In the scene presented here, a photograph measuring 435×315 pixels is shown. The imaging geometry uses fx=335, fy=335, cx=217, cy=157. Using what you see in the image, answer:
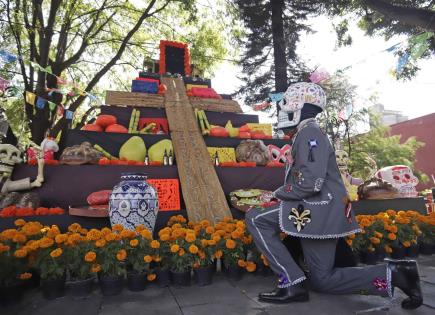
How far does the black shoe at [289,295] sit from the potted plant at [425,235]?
290 cm

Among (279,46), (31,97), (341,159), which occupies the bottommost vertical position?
(341,159)

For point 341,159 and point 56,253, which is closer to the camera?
point 56,253

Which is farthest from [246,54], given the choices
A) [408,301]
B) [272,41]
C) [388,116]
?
[388,116]

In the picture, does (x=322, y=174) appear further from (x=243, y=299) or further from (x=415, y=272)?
(x=243, y=299)

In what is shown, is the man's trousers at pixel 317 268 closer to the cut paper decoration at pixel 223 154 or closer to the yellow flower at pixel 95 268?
the yellow flower at pixel 95 268

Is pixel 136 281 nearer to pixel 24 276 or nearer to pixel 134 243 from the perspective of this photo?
pixel 134 243

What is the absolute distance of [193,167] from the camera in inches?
232

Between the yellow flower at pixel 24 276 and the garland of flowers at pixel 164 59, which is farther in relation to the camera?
the garland of flowers at pixel 164 59

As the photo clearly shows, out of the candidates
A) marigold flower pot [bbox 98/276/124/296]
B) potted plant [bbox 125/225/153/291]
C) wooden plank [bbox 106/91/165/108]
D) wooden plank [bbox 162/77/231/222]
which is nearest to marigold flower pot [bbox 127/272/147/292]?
potted plant [bbox 125/225/153/291]

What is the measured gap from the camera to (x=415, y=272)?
268 centimetres

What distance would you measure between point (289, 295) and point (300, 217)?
0.68 meters

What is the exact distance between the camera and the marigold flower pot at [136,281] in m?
3.30

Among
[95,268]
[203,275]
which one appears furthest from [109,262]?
[203,275]

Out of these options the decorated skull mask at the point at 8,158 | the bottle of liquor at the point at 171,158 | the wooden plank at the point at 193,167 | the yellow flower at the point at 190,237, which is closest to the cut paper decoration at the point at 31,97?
the wooden plank at the point at 193,167
